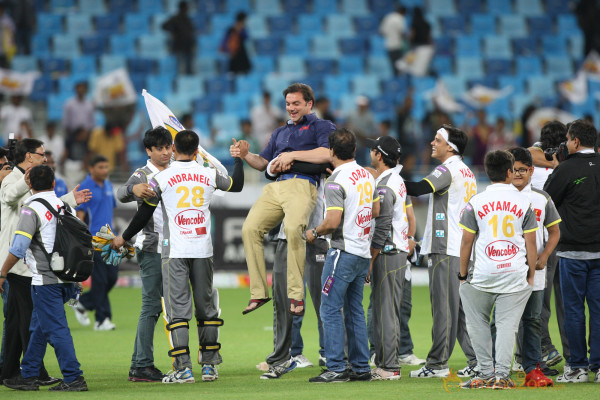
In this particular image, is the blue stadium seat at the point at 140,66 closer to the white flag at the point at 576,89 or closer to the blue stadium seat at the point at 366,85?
the blue stadium seat at the point at 366,85

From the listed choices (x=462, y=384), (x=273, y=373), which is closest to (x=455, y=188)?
(x=462, y=384)

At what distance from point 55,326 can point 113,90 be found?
14071mm

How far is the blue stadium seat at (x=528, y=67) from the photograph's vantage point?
84.2ft

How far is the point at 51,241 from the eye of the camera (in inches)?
322

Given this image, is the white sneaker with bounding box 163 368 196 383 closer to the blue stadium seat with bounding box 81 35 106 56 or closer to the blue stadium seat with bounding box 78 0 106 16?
the blue stadium seat with bounding box 81 35 106 56

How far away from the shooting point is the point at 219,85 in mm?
23781

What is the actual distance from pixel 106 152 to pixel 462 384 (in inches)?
528

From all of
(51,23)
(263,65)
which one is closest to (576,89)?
(263,65)

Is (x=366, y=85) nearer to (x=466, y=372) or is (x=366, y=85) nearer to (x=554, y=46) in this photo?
(x=554, y=46)

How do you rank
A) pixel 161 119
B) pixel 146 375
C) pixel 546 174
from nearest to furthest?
pixel 146 375 → pixel 161 119 → pixel 546 174

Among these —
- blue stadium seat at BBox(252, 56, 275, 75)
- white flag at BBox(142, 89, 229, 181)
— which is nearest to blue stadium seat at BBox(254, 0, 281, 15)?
blue stadium seat at BBox(252, 56, 275, 75)

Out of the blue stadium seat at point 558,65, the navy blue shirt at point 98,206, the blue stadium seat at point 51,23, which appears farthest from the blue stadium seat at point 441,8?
the navy blue shirt at point 98,206

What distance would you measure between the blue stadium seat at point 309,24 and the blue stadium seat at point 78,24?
19.3ft

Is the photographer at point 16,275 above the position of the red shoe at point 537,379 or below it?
above
